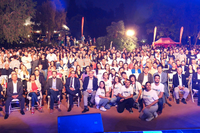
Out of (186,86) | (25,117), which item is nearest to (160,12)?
(186,86)

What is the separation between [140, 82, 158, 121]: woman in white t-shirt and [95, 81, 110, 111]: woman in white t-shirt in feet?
4.13

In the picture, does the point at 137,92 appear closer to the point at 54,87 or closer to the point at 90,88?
the point at 90,88

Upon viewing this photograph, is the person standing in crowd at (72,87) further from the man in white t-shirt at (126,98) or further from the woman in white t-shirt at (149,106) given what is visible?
the woman in white t-shirt at (149,106)

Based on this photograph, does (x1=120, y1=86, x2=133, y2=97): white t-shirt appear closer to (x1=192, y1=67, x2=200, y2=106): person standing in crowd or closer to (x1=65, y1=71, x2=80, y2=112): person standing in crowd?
(x1=65, y1=71, x2=80, y2=112): person standing in crowd

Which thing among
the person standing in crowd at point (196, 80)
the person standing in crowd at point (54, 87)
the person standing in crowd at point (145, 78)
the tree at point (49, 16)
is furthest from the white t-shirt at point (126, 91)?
the tree at point (49, 16)

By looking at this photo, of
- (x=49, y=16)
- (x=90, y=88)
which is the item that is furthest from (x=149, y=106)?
(x=49, y=16)

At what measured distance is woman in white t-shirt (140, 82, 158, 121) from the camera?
5168mm

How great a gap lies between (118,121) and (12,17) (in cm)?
1498

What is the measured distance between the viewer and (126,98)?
590 centimetres

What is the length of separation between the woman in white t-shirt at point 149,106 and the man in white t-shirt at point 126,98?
1.93 feet

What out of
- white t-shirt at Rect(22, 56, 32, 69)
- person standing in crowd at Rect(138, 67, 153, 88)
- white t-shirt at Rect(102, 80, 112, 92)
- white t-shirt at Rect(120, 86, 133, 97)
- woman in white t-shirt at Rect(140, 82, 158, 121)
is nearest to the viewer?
woman in white t-shirt at Rect(140, 82, 158, 121)

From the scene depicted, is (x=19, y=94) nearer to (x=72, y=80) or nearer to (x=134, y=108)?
(x=72, y=80)

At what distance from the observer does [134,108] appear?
20.2 ft

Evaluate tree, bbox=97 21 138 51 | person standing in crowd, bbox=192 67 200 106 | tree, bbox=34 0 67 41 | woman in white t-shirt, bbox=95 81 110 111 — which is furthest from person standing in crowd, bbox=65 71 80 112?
tree, bbox=34 0 67 41
